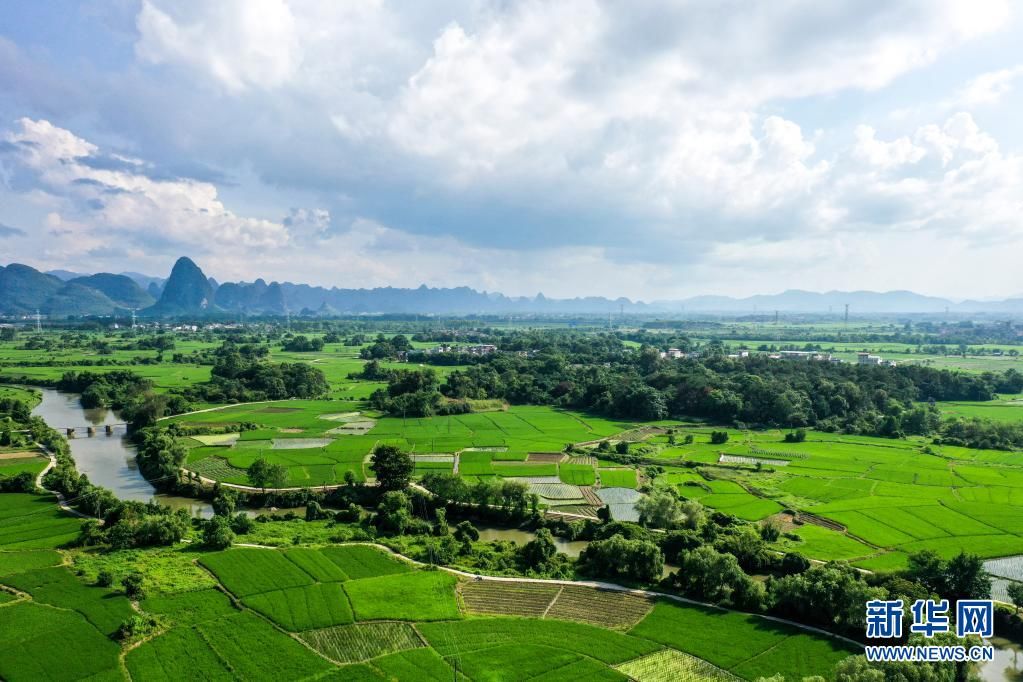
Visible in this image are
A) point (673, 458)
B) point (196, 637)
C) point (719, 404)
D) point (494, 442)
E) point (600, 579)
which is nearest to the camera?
point (196, 637)

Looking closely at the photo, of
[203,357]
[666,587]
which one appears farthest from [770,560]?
[203,357]

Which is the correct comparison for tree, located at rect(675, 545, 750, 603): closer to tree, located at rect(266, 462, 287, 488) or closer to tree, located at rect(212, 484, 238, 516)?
tree, located at rect(212, 484, 238, 516)

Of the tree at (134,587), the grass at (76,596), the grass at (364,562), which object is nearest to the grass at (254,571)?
the grass at (364,562)

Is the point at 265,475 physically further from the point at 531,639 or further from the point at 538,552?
the point at 531,639

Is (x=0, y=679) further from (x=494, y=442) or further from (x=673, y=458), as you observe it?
(x=673, y=458)

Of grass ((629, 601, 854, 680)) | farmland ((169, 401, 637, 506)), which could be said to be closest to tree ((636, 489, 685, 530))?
farmland ((169, 401, 637, 506))
